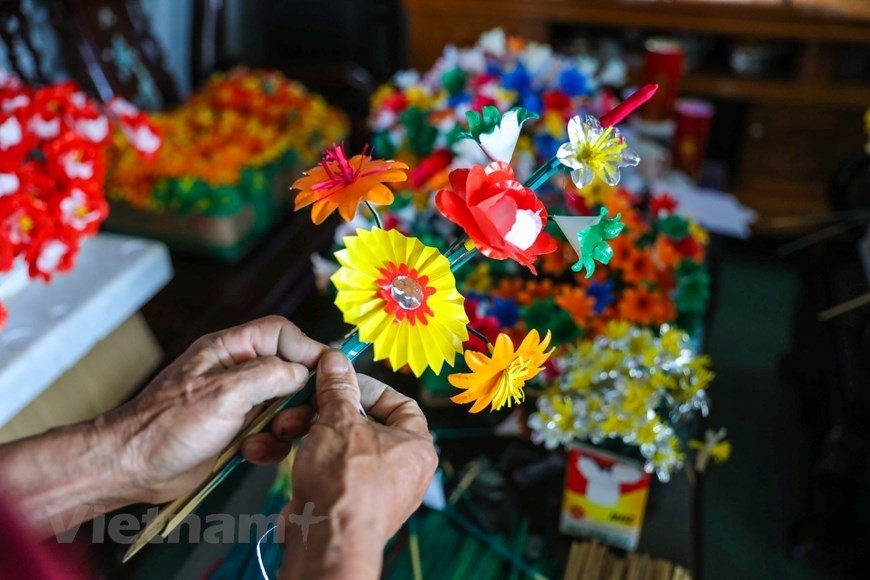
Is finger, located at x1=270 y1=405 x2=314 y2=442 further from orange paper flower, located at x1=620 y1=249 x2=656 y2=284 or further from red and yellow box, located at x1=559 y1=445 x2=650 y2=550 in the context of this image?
orange paper flower, located at x1=620 y1=249 x2=656 y2=284

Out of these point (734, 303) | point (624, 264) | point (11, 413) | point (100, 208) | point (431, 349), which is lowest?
point (734, 303)

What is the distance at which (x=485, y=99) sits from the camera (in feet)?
4.08

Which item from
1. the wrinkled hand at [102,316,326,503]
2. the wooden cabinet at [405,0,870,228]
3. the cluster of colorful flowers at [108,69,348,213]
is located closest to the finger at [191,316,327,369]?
the wrinkled hand at [102,316,326,503]

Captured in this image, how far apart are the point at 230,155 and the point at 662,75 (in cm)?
110

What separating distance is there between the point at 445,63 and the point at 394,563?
3.18 feet

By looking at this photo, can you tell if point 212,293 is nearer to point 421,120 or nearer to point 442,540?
point 421,120

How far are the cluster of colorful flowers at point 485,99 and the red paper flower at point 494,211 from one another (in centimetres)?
63

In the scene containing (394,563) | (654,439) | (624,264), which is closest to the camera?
(654,439)

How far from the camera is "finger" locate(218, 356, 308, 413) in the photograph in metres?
0.60

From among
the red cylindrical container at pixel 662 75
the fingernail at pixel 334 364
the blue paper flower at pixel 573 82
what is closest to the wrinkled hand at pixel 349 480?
the fingernail at pixel 334 364

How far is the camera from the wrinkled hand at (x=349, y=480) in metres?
0.51

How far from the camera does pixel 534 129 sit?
51.1 inches

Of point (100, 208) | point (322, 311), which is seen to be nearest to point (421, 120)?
point (322, 311)

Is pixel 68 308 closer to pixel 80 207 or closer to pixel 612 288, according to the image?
pixel 80 207
